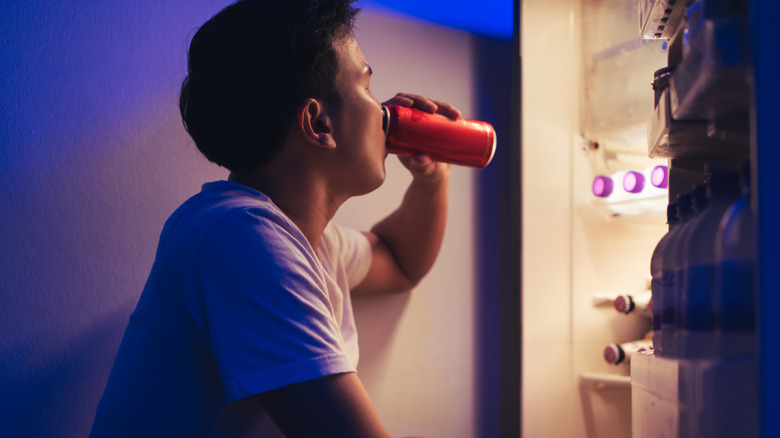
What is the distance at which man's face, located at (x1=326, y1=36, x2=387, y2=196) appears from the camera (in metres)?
0.96

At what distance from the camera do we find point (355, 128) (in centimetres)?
97

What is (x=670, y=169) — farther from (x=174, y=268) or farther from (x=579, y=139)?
(x=174, y=268)

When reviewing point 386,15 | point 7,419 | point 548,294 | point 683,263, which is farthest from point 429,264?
point 7,419

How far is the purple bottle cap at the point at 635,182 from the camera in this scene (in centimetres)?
124

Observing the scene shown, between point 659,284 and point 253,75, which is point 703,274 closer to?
point 659,284

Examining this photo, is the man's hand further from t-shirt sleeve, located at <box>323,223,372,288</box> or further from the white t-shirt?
the white t-shirt

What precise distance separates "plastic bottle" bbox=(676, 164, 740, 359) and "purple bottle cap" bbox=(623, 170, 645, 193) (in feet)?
1.86

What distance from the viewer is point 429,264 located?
138 cm

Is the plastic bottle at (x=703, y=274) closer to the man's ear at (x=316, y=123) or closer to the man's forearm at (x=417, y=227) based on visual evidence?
the man's ear at (x=316, y=123)

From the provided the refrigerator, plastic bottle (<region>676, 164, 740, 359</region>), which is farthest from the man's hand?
plastic bottle (<region>676, 164, 740, 359</region>)

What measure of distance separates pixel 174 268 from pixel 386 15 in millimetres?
926

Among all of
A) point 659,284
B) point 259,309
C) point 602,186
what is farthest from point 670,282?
point 602,186

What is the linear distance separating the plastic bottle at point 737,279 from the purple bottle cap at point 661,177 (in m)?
0.54

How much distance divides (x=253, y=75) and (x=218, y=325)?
1.33 feet
